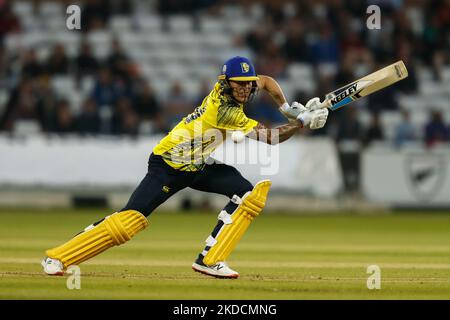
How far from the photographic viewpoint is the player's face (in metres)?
8.71

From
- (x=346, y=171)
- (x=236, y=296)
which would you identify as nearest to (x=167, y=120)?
(x=346, y=171)

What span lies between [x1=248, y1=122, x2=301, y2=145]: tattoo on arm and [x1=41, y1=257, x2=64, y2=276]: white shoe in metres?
1.88

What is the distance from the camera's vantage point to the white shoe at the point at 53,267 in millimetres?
8562

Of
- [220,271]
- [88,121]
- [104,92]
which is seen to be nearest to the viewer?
[220,271]

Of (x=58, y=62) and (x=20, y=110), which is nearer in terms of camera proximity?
(x=20, y=110)

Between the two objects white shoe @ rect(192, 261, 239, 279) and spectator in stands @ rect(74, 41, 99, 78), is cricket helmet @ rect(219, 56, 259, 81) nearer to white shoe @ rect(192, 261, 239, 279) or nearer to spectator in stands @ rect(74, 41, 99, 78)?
white shoe @ rect(192, 261, 239, 279)

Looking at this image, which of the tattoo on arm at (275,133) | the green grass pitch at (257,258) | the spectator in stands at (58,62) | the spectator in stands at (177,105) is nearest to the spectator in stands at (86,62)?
the spectator in stands at (58,62)

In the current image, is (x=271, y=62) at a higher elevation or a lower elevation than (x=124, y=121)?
higher

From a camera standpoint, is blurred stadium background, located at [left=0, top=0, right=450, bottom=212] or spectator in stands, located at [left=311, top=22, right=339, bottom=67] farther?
spectator in stands, located at [left=311, top=22, right=339, bottom=67]

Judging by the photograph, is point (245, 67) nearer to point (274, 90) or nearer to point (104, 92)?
point (274, 90)

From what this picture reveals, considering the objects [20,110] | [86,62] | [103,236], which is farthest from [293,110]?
[86,62]

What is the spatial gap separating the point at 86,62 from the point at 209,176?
37.5 feet

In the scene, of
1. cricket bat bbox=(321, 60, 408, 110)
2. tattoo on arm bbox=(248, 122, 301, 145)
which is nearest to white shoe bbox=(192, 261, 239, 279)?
tattoo on arm bbox=(248, 122, 301, 145)

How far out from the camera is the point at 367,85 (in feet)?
30.3
